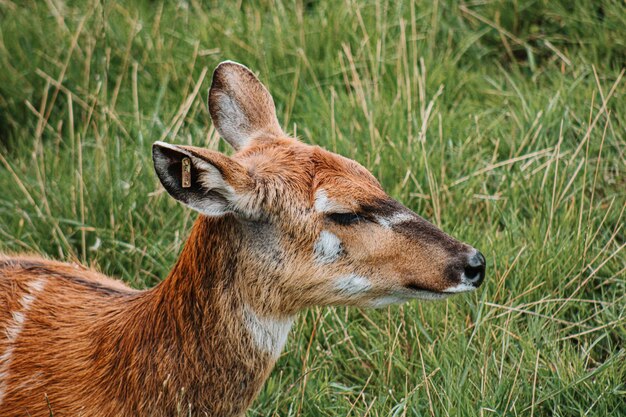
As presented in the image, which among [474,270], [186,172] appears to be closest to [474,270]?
[474,270]

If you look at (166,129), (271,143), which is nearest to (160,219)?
(166,129)

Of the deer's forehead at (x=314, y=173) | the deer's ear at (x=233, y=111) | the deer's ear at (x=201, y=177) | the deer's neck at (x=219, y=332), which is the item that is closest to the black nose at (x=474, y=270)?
the deer's forehead at (x=314, y=173)

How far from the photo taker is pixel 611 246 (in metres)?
5.18

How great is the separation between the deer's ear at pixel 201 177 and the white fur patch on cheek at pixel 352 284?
18.4 inches

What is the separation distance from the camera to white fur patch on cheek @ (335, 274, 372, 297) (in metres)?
3.85

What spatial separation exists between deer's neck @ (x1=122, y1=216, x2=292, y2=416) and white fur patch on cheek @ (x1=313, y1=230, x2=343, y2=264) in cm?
22

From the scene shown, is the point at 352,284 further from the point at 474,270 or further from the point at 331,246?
the point at 474,270

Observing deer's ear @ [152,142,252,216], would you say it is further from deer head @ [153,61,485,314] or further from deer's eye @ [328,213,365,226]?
deer's eye @ [328,213,365,226]

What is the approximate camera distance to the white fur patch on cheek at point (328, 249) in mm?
3838

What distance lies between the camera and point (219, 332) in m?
3.87

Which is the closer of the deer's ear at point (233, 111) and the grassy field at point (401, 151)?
the deer's ear at point (233, 111)

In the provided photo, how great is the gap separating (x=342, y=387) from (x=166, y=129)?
2.12 metres

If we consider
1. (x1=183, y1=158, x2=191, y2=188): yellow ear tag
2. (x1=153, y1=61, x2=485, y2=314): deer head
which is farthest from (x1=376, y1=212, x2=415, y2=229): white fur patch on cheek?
(x1=183, y1=158, x2=191, y2=188): yellow ear tag

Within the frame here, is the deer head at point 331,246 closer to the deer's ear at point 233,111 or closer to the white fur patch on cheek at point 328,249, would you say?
the white fur patch on cheek at point 328,249
